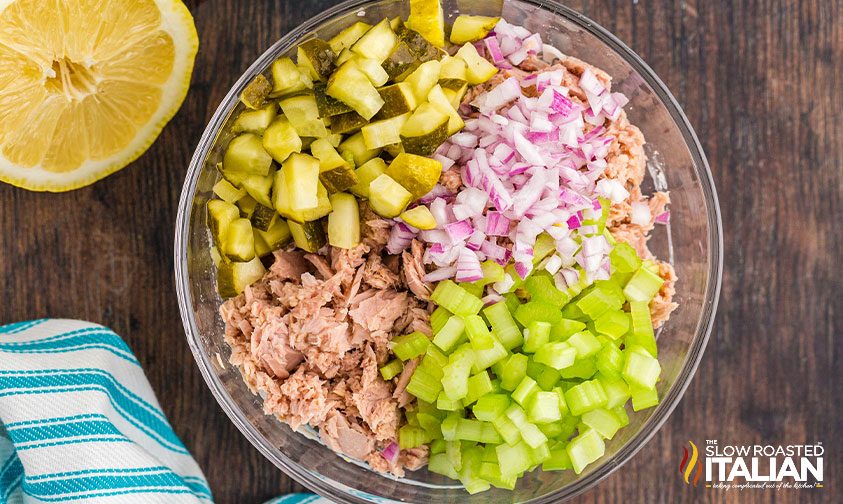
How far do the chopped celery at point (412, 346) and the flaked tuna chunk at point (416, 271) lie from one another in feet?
0.30

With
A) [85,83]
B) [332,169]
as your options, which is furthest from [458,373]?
[85,83]

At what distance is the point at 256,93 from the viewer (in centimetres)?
166

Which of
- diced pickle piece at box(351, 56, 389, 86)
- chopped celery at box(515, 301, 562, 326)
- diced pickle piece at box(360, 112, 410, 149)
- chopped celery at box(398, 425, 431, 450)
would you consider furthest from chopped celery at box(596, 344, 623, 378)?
diced pickle piece at box(351, 56, 389, 86)

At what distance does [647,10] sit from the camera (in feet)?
6.88

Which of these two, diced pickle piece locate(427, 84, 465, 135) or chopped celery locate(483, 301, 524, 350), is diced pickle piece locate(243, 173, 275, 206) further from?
chopped celery locate(483, 301, 524, 350)

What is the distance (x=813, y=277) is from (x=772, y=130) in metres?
0.45

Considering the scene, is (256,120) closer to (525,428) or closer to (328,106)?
(328,106)

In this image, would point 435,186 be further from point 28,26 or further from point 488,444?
point 28,26

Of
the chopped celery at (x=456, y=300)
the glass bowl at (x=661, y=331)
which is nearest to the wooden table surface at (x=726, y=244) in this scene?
the glass bowl at (x=661, y=331)

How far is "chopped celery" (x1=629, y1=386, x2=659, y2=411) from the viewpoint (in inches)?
67.6

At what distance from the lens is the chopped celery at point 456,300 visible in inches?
64.9

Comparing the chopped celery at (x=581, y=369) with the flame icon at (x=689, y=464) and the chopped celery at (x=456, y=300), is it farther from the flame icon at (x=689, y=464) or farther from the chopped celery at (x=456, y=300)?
the flame icon at (x=689, y=464)

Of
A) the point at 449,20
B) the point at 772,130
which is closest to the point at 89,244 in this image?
the point at 449,20

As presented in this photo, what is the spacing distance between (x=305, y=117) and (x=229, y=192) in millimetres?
267
